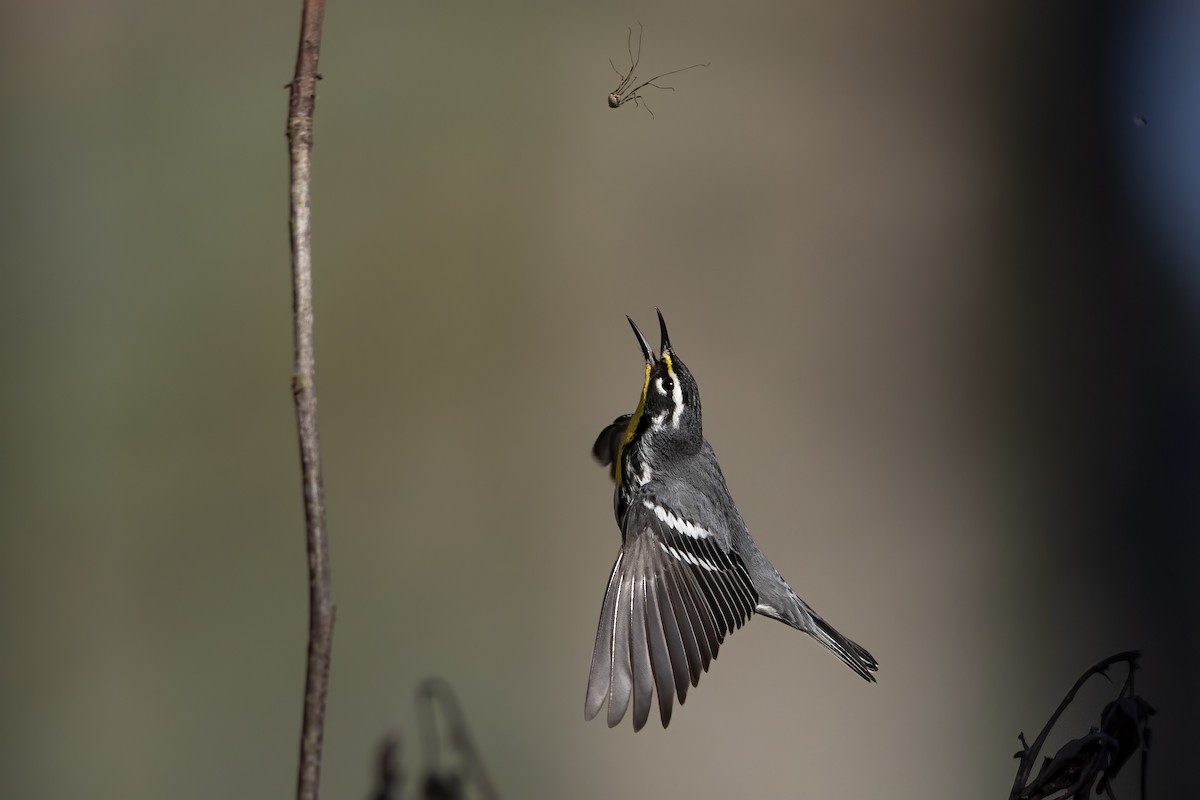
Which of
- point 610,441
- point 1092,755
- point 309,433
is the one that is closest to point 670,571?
point 610,441

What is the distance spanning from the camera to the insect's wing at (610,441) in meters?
2.33

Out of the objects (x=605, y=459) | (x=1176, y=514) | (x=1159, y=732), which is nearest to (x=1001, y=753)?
(x=1159, y=732)

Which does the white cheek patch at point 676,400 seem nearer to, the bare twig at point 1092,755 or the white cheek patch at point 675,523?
the white cheek patch at point 675,523

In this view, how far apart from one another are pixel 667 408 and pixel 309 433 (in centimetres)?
149

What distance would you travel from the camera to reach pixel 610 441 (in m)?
2.39

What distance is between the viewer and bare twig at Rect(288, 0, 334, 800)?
584 millimetres

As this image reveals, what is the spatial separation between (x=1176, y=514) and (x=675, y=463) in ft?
6.68

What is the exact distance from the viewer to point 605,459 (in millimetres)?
2416

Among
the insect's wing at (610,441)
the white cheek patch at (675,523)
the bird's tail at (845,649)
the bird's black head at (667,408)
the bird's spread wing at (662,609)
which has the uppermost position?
the bird's black head at (667,408)

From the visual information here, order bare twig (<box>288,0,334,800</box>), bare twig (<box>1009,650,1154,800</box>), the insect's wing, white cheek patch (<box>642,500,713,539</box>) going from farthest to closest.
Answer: the insect's wing → white cheek patch (<box>642,500,713,539</box>) → bare twig (<box>1009,650,1154,800</box>) → bare twig (<box>288,0,334,800</box>)

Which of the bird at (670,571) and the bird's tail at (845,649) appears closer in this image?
the bird at (670,571)

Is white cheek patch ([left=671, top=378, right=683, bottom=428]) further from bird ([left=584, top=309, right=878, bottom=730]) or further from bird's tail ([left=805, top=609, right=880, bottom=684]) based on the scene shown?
bird's tail ([left=805, top=609, right=880, bottom=684])

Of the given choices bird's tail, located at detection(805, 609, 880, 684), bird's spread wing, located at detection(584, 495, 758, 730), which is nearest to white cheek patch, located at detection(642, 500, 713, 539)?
bird's spread wing, located at detection(584, 495, 758, 730)

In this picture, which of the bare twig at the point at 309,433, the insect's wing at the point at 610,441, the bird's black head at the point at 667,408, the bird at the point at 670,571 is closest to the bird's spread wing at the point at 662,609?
the bird at the point at 670,571
